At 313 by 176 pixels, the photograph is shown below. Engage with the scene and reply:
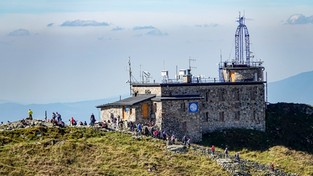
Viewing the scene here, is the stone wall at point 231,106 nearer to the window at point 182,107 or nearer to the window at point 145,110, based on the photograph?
the window at point 182,107

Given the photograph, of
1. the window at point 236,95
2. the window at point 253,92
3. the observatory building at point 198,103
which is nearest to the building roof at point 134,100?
Result: the observatory building at point 198,103

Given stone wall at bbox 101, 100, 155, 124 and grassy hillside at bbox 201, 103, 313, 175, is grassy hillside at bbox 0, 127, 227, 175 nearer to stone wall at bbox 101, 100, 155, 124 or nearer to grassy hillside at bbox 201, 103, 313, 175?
stone wall at bbox 101, 100, 155, 124

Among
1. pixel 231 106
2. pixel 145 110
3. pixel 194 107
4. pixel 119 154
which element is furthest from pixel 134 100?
pixel 119 154

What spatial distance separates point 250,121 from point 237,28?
1572 cm

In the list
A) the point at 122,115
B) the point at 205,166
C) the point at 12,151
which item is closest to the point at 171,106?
the point at 122,115

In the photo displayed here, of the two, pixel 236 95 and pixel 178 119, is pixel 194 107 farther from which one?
pixel 236 95

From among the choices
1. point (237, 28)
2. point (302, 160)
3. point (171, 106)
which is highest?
point (237, 28)

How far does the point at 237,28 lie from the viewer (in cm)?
10744

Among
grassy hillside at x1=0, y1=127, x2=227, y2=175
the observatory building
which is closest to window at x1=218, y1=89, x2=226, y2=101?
the observatory building

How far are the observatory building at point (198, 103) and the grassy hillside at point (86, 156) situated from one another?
713 cm

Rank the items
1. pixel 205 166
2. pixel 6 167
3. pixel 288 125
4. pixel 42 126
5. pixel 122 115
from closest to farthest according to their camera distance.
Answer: pixel 6 167
pixel 205 166
pixel 42 126
pixel 122 115
pixel 288 125

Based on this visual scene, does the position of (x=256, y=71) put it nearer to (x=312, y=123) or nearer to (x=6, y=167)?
(x=312, y=123)

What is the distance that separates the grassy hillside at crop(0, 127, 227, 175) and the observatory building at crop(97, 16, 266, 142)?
7.13 meters

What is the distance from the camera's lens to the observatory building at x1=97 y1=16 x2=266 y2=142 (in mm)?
90812
